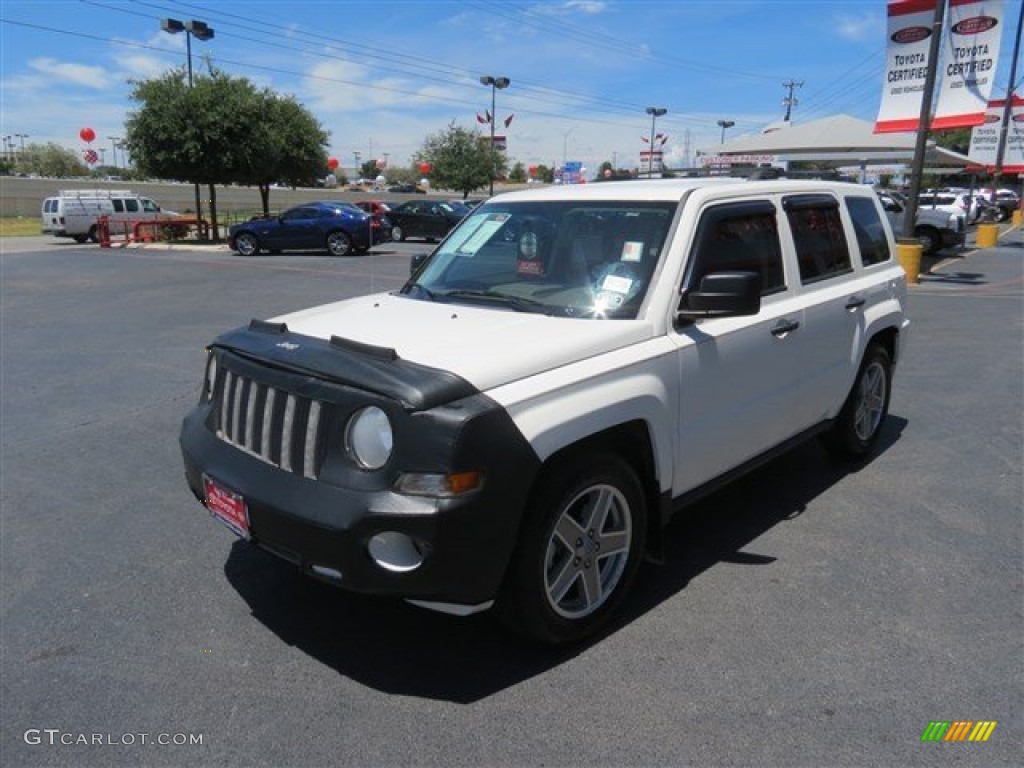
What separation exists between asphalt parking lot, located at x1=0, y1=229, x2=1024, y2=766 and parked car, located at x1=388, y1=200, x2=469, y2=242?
2287 centimetres

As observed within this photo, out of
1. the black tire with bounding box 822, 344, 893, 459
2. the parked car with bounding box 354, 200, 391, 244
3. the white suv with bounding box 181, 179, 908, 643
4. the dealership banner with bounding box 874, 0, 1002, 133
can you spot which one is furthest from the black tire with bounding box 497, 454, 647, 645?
the parked car with bounding box 354, 200, 391, 244

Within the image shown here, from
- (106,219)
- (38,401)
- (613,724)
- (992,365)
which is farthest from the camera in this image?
(106,219)

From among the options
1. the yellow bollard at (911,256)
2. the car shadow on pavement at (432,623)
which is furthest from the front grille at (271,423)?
the yellow bollard at (911,256)

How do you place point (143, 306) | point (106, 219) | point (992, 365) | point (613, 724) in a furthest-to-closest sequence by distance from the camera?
point (106, 219), point (143, 306), point (992, 365), point (613, 724)

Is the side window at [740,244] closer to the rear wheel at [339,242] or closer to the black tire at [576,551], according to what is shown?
the black tire at [576,551]

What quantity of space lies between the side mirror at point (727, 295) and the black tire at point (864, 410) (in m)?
2.14

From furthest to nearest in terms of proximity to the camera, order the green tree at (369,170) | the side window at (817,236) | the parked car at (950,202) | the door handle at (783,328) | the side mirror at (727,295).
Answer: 1. the green tree at (369,170)
2. the parked car at (950,202)
3. the side window at (817,236)
4. the door handle at (783,328)
5. the side mirror at (727,295)

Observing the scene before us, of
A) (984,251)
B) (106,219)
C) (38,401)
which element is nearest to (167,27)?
(106,219)

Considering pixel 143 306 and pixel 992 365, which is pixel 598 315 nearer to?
pixel 992 365

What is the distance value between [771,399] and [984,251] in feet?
81.9

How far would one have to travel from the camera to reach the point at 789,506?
15.4ft

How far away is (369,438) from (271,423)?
0.53 m

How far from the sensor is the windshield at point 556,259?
3594 mm

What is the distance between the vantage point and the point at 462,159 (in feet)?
160
